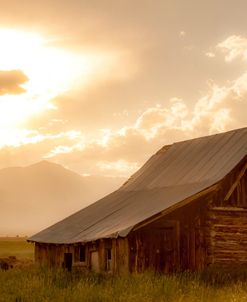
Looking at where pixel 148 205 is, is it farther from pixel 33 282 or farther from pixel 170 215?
pixel 33 282

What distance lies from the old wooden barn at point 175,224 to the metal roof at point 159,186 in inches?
1.8

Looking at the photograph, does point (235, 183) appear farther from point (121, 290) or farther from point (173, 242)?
point (121, 290)

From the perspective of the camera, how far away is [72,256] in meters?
26.8

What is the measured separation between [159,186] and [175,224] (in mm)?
5031

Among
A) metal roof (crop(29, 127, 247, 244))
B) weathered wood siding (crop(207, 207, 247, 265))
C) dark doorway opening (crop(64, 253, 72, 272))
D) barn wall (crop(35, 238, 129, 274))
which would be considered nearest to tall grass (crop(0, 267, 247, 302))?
barn wall (crop(35, 238, 129, 274))

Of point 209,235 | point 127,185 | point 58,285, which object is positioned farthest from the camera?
point 127,185

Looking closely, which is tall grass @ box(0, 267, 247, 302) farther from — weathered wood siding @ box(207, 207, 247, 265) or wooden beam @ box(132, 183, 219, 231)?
weathered wood siding @ box(207, 207, 247, 265)

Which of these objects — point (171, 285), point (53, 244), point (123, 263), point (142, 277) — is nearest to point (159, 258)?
point (123, 263)

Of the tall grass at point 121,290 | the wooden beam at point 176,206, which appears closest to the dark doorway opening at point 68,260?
the wooden beam at point 176,206


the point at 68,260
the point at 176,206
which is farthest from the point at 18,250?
the point at 176,206

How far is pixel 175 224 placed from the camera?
2362 centimetres

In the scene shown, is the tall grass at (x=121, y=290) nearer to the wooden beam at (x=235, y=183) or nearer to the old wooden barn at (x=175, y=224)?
the old wooden barn at (x=175, y=224)

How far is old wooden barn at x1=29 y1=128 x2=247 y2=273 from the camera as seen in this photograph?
23000 mm

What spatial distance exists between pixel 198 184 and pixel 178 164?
4.31m
